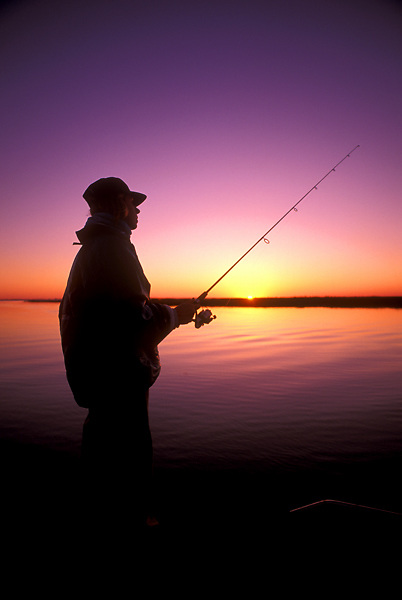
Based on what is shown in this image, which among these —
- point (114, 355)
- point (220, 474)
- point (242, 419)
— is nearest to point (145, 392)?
point (114, 355)

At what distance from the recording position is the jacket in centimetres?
231

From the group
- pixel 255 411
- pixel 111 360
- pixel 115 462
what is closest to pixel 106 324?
pixel 111 360

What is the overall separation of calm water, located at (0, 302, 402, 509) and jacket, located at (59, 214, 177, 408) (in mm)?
2388

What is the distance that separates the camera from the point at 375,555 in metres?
2.31

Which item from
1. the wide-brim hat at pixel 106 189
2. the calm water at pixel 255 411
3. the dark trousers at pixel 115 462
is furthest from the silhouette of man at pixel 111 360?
the calm water at pixel 255 411

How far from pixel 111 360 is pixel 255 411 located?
4.64m

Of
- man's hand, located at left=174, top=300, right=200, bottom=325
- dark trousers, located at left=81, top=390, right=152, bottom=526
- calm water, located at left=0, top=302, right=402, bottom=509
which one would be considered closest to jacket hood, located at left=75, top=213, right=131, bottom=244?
man's hand, located at left=174, top=300, right=200, bottom=325

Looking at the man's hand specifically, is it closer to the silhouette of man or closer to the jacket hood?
the silhouette of man

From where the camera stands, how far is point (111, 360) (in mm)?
2326

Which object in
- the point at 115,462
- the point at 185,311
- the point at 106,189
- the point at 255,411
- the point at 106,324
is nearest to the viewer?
the point at 106,324

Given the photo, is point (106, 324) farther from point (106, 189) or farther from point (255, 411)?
point (255, 411)

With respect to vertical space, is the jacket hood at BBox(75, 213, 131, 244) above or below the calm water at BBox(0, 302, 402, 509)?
above

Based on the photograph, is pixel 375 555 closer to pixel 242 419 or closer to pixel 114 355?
pixel 114 355

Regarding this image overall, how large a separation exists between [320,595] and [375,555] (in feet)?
1.64
